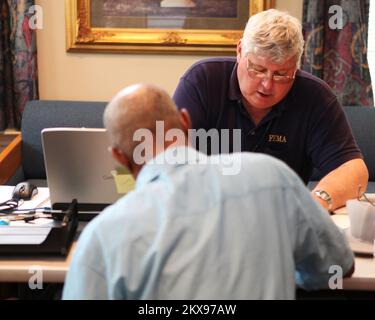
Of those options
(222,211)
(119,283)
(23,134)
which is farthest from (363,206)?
(23,134)

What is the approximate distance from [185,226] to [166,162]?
14 cm

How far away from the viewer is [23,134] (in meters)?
3.59

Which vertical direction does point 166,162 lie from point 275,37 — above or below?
below

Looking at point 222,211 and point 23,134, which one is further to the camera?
point 23,134

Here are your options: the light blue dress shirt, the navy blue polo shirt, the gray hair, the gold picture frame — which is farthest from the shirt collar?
the gold picture frame

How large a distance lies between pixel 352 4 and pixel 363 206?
2250 mm

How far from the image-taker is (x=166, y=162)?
1.01 metres

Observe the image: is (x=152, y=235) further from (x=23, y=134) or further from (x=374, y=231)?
(x=23, y=134)

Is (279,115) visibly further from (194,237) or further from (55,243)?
(194,237)

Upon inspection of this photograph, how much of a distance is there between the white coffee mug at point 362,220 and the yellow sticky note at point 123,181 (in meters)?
0.64

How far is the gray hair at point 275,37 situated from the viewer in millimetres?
1848

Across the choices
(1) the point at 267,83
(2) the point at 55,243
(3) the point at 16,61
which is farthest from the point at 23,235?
(3) the point at 16,61

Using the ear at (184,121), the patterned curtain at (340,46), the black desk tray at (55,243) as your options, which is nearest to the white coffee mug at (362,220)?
the ear at (184,121)

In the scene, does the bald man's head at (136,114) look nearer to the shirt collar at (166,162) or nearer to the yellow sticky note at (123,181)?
the shirt collar at (166,162)
